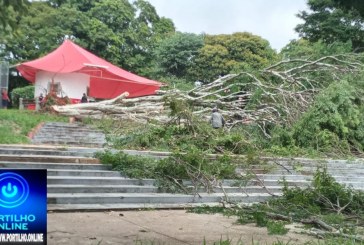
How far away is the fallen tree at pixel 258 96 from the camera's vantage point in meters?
16.3

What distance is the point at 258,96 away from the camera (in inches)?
653

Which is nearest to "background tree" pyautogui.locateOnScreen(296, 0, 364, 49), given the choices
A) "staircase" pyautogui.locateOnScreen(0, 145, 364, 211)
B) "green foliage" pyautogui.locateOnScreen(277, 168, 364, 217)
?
"staircase" pyautogui.locateOnScreen(0, 145, 364, 211)

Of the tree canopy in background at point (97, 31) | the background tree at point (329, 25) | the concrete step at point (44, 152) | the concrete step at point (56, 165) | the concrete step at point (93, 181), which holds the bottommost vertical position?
the concrete step at point (93, 181)

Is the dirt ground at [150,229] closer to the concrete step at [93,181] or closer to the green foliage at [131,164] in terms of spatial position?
the concrete step at [93,181]

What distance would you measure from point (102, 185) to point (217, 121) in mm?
6885

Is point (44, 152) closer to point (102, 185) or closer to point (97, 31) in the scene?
point (102, 185)

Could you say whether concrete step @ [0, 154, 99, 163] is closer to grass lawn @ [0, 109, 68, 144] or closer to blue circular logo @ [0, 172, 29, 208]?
grass lawn @ [0, 109, 68, 144]

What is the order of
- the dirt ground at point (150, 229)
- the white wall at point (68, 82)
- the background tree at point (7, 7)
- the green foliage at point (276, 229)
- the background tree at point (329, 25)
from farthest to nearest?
the white wall at point (68, 82) → the background tree at point (329, 25) → the green foliage at point (276, 229) → the dirt ground at point (150, 229) → the background tree at point (7, 7)

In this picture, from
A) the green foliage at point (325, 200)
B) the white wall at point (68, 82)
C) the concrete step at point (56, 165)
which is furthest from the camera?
the white wall at point (68, 82)

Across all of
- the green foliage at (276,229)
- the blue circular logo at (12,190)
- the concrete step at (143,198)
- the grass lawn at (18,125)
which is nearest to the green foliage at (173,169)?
the concrete step at (143,198)

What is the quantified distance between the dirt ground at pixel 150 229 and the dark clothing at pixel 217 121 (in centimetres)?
748

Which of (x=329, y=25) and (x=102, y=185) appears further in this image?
(x=329, y=25)

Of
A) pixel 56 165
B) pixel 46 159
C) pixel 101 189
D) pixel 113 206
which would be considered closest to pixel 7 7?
pixel 113 206

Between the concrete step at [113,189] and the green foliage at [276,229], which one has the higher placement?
the concrete step at [113,189]
